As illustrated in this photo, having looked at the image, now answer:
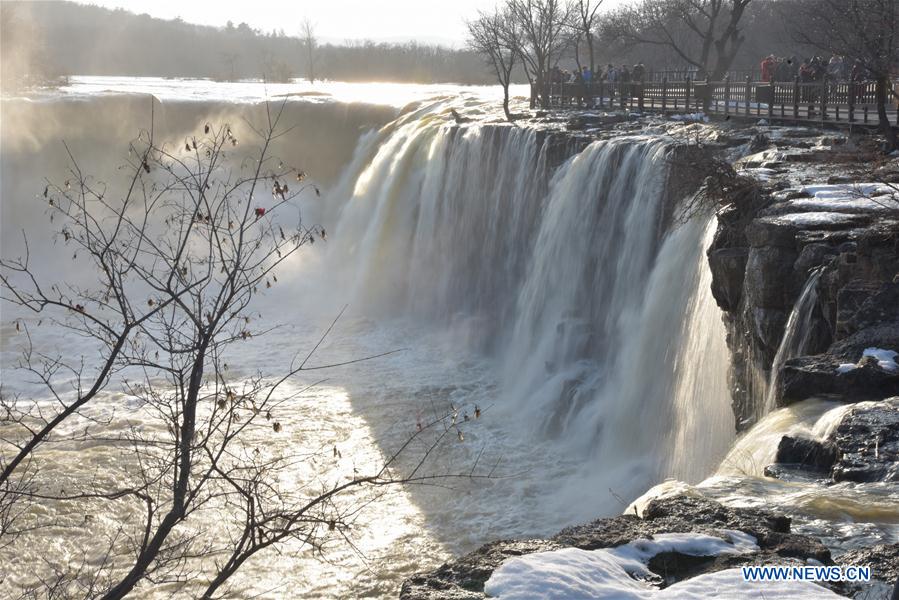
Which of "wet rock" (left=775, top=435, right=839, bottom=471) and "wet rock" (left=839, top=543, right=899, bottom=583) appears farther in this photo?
"wet rock" (left=775, top=435, right=839, bottom=471)

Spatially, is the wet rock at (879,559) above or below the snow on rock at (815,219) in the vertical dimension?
below

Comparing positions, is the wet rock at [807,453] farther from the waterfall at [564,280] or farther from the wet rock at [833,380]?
the waterfall at [564,280]

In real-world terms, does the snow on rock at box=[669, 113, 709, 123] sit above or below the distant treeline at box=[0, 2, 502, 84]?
below

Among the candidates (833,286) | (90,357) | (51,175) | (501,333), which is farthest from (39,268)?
(833,286)

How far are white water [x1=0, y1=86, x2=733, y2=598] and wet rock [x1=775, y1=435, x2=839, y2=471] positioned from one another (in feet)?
11.4

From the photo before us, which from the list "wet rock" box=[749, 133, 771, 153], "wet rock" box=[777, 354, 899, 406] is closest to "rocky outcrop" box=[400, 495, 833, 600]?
"wet rock" box=[777, 354, 899, 406]

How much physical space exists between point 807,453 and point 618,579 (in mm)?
2946

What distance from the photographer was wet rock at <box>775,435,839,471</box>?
6.74 m

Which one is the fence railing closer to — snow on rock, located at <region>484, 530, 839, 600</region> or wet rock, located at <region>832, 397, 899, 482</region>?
wet rock, located at <region>832, 397, 899, 482</region>

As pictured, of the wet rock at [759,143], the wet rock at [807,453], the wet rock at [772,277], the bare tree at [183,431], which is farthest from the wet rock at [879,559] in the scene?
the wet rock at [759,143]

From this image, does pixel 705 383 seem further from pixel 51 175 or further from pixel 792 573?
pixel 51 175

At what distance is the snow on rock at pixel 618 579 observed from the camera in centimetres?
431

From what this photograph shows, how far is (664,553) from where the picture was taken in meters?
4.89

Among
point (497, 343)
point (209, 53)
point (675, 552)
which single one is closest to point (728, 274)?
point (675, 552)
